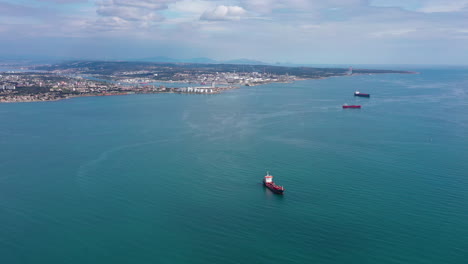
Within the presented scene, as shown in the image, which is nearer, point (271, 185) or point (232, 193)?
point (232, 193)

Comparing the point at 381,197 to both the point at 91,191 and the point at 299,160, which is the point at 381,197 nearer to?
the point at 299,160

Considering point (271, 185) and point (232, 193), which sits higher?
point (271, 185)

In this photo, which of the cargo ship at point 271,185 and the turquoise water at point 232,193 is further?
the cargo ship at point 271,185

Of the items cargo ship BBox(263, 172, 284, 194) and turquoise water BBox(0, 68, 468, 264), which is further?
cargo ship BBox(263, 172, 284, 194)

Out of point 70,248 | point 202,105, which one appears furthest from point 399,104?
point 70,248
